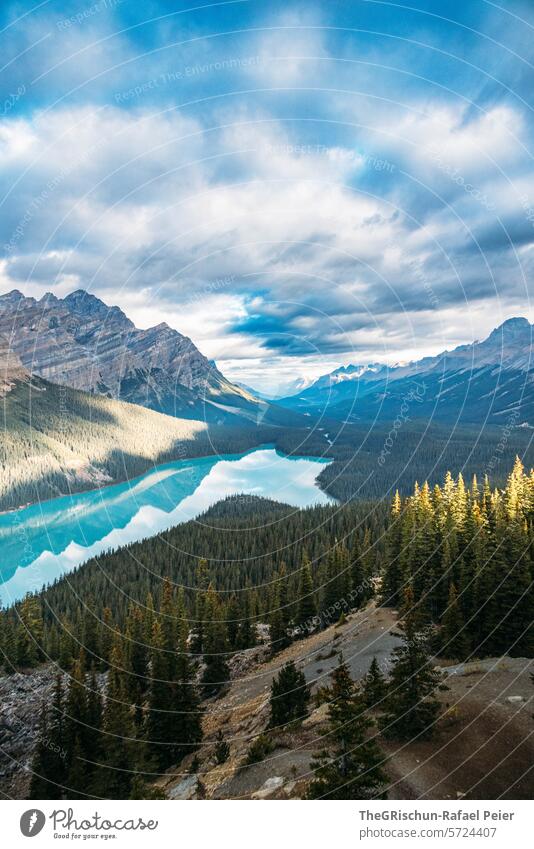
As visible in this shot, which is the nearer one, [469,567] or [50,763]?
[50,763]

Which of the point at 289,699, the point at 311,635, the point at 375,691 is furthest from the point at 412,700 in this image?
the point at 311,635

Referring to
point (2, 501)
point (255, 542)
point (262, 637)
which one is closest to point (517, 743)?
point (262, 637)

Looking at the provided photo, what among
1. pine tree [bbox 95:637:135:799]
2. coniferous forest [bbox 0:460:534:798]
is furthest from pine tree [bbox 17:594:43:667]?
pine tree [bbox 95:637:135:799]
